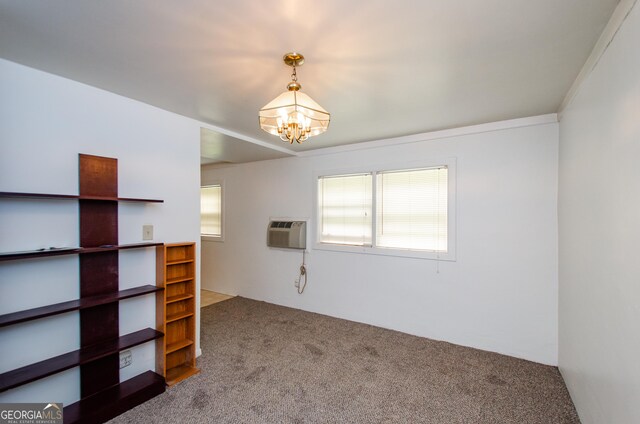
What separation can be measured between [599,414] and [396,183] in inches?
99.7

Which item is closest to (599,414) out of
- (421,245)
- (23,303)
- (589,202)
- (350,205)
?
(589,202)

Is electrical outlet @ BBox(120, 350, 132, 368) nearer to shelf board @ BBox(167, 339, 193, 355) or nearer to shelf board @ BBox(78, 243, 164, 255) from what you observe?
shelf board @ BBox(167, 339, 193, 355)

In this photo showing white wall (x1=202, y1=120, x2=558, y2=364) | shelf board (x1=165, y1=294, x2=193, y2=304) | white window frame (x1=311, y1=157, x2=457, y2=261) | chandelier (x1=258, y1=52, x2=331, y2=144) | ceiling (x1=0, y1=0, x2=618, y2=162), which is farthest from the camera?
white window frame (x1=311, y1=157, x2=457, y2=261)

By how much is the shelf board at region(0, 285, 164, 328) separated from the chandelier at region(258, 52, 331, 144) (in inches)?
66.2

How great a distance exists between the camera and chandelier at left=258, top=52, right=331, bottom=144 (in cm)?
160

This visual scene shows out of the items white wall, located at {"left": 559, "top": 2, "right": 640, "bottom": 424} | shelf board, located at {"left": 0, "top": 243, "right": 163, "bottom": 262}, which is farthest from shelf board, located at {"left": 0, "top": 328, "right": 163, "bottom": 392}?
white wall, located at {"left": 559, "top": 2, "right": 640, "bottom": 424}

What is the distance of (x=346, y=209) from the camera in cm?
392

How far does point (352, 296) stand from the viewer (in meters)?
3.82

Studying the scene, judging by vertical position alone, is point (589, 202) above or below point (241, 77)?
below

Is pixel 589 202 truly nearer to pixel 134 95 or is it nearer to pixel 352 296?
pixel 352 296

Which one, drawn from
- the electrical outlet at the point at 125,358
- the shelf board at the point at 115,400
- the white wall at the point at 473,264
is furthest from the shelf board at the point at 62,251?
the white wall at the point at 473,264

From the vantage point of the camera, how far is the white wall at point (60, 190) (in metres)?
1.81

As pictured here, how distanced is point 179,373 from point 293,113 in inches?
96.3

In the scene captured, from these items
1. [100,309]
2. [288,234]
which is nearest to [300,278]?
[288,234]
